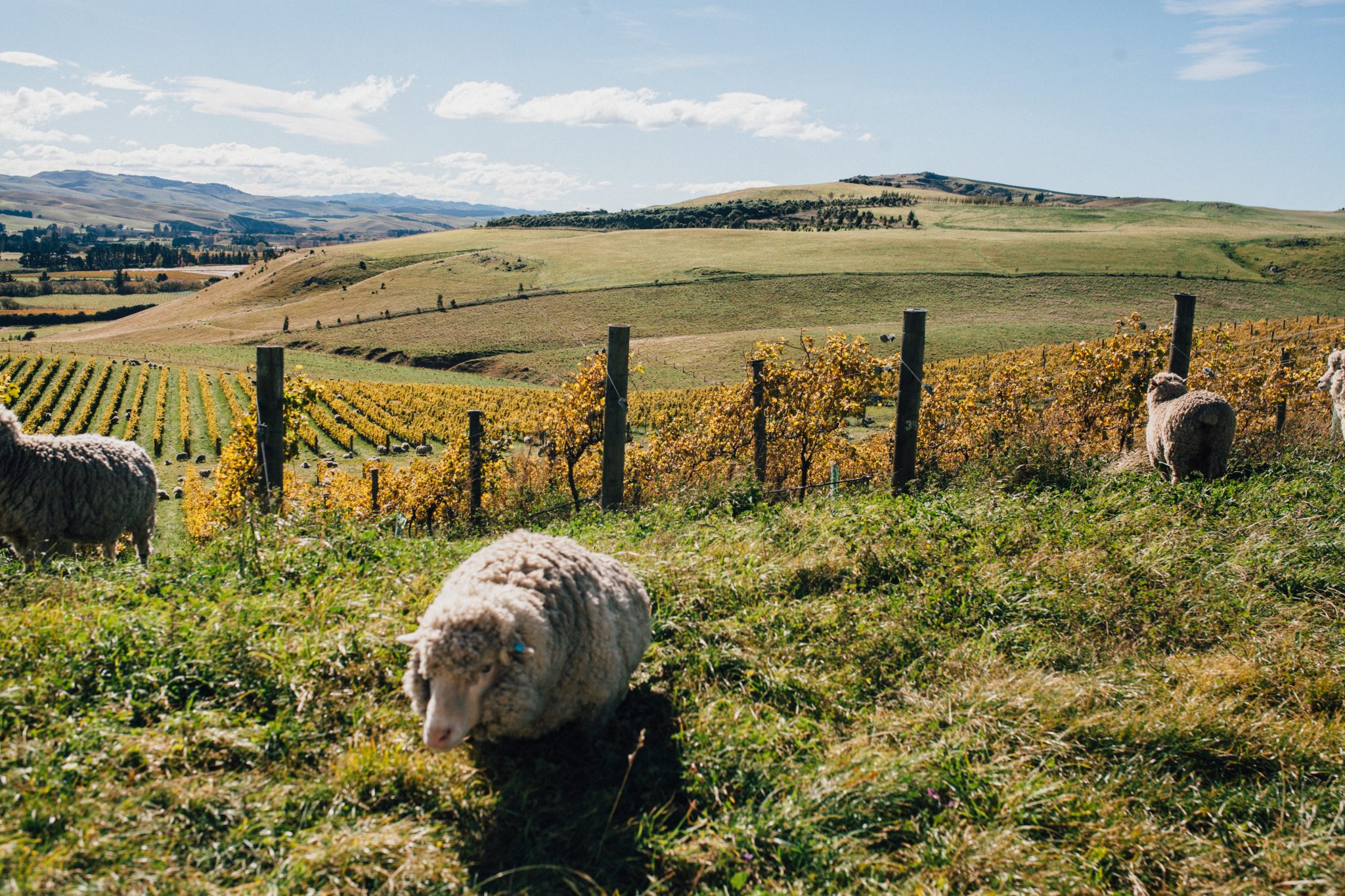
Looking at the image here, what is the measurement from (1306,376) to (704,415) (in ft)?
43.4

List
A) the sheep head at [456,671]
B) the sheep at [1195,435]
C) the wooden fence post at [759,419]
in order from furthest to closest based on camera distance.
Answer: the wooden fence post at [759,419]
the sheep at [1195,435]
the sheep head at [456,671]

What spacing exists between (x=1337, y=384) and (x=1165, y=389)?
3221mm

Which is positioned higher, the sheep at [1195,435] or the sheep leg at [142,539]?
the sheep at [1195,435]

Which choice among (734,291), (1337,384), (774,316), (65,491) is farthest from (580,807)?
(734,291)

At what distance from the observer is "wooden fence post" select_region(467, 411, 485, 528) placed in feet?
35.0

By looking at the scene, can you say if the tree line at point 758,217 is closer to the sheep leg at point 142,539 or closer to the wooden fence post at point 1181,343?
the wooden fence post at point 1181,343

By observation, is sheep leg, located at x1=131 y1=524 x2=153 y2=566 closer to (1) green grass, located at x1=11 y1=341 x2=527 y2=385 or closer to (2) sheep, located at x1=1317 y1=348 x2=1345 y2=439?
(2) sheep, located at x1=1317 y1=348 x2=1345 y2=439

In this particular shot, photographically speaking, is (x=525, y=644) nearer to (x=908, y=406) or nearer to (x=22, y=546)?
(x=22, y=546)

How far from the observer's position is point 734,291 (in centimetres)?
9650

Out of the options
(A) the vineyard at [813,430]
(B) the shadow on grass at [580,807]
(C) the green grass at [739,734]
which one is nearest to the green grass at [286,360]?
(A) the vineyard at [813,430]

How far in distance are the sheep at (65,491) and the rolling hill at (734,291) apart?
6111 cm

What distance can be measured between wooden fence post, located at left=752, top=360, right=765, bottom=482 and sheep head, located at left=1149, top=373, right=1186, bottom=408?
5.28 meters

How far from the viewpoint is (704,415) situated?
20.7 m

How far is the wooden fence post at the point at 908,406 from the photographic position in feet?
32.1
